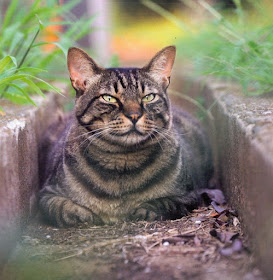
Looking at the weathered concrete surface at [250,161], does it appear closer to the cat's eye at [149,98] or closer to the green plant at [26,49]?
the cat's eye at [149,98]

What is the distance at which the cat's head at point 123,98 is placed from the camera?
2.43m

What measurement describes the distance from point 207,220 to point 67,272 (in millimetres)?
850

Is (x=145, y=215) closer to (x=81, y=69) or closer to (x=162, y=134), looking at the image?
(x=162, y=134)

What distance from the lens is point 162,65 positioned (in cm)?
273

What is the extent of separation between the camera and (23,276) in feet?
6.19

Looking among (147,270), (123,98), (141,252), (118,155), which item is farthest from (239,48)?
(147,270)

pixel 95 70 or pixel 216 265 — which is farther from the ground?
pixel 95 70

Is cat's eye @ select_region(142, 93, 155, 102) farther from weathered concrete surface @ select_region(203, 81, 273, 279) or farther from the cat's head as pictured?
weathered concrete surface @ select_region(203, 81, 273, 279)

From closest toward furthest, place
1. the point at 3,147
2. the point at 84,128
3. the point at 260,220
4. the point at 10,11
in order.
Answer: the point at 260,220
the point at 3,147
the point at 84,128
the point at 10,11

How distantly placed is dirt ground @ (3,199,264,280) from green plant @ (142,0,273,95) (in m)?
0.90

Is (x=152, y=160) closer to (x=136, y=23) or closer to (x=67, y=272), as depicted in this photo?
(x=67, y=272)

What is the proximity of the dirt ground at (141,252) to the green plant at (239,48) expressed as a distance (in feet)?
2.94

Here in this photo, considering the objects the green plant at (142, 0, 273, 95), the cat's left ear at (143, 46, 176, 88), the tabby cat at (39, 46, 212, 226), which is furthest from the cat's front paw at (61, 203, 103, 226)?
the green plant at (142, 0, 273, 95)

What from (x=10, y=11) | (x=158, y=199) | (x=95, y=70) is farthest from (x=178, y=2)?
(x=158, y=199)
